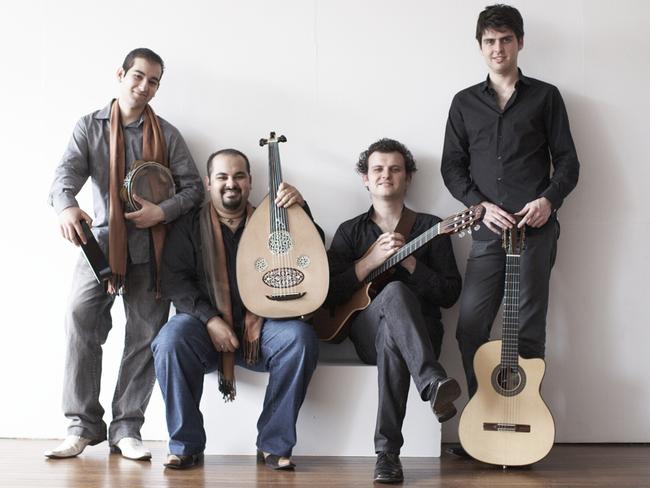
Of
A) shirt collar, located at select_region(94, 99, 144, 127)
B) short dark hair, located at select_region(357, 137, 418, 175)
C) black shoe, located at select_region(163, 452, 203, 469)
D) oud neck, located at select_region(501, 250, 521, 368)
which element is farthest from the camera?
short dark hair, located at select_region(357, 137, 418, 175)

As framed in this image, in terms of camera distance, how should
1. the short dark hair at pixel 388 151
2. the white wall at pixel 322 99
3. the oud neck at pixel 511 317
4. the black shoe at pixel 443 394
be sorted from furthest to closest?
1. the white wall at pixel 322 99
2. the short dark hair at pixel 388 151
3. the oud neck at pixel 511 317
4. the black shoe at pixel 443 394

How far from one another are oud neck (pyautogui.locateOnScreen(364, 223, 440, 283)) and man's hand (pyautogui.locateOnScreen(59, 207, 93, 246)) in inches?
42.7

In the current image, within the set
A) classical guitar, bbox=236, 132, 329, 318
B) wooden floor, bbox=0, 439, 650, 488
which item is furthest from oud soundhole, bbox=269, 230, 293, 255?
wooden floor, bbox=0, 439, 650, 488

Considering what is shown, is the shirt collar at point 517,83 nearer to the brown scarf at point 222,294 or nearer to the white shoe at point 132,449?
the brown scarf at point 222,294

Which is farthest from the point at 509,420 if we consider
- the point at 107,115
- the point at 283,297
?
the point at 107,115

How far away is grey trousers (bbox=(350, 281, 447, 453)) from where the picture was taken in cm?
282

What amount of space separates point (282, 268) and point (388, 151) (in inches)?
27.5

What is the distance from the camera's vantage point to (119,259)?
10.4 feet

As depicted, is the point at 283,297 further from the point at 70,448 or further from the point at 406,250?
the point at 70,448

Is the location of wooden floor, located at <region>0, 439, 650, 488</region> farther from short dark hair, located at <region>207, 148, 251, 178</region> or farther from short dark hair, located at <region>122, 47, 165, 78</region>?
short dark hair, located at <region>122, 47, 165, 78</region>

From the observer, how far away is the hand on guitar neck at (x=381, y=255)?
317 centimetres

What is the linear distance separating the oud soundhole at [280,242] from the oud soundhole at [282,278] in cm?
8

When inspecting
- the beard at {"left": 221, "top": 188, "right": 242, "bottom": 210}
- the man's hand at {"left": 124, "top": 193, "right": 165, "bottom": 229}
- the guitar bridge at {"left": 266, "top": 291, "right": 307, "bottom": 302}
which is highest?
the beard at {"left": 221, "top": 188, "right": 242, "bottom": 210}

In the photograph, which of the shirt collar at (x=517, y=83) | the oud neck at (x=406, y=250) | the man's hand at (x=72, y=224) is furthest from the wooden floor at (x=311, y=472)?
the shirt collar at (x=517, y=83)
